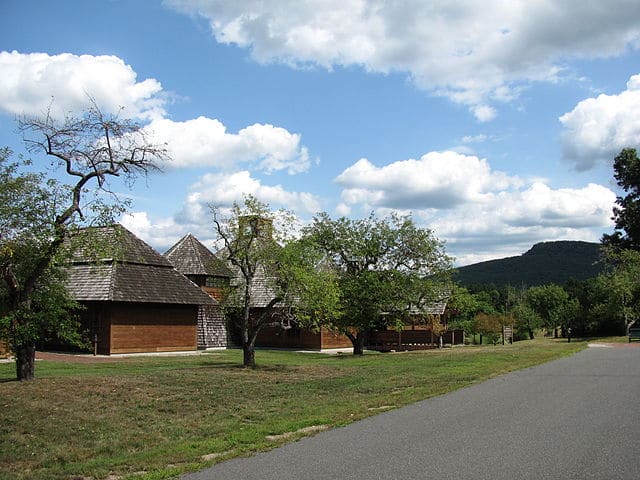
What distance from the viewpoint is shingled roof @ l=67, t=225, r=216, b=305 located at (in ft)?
94.0

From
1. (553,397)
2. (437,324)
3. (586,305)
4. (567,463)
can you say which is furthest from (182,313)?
(586,305)

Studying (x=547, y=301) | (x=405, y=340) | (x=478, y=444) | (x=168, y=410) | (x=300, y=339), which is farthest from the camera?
(x=547, y=301)

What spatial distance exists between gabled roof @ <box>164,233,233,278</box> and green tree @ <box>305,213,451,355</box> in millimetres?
7167

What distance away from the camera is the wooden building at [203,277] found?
37.6 m

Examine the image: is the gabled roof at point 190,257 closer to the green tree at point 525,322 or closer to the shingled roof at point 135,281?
the shingled roof at point 135,281

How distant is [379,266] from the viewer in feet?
114

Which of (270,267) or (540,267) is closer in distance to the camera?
(270,267)

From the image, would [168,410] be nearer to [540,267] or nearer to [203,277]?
[203,277]

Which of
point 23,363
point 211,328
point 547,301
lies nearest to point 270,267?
point 23,363

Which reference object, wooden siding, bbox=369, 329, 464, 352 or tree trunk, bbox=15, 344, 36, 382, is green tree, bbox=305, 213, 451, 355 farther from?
tree trunk, bbox=15, 344, 36, 382

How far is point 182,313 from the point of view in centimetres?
3281

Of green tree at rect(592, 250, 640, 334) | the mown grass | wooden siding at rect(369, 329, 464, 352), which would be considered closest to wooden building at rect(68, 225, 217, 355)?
the mown grass

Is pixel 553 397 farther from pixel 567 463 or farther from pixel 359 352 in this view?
pixel 359 352

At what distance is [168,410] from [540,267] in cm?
13753
